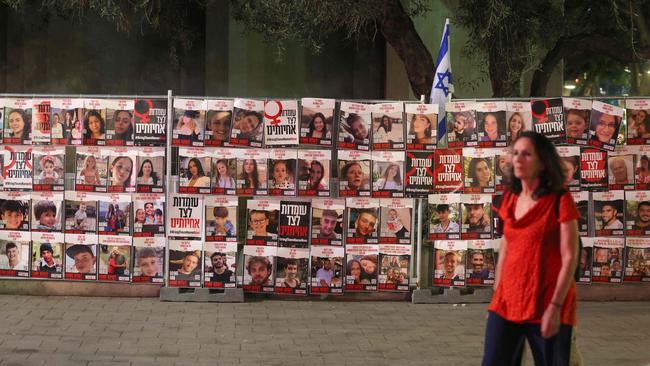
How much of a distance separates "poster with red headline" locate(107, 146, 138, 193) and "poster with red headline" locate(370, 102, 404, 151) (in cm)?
253

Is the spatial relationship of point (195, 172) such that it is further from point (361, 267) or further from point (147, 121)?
point (361, 267)

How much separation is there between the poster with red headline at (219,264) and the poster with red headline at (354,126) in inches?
62.7

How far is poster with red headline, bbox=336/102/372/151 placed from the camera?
380 inches

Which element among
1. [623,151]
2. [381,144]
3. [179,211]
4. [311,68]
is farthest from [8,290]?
[311,68]

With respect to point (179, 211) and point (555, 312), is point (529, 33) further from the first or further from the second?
point (555, 312)

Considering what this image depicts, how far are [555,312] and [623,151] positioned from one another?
5.76 metres

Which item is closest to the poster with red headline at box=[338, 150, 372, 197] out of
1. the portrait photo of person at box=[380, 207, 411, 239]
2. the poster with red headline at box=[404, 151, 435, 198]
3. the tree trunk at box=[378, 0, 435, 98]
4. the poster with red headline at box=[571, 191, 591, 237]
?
the portrait photo of person at box=[380, 207, 411, 239]

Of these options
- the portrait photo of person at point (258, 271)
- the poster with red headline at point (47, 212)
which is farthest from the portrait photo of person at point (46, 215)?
the portrait photo of person at point (258, 271)

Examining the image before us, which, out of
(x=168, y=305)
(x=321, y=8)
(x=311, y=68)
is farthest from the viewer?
(x=311, y=68)

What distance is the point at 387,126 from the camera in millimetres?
9695

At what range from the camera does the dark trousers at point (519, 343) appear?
4.77 meters

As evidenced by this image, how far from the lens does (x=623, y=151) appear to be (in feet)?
32.5

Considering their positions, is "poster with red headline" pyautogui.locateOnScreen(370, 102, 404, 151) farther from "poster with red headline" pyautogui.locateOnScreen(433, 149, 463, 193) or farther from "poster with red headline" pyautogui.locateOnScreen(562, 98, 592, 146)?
"poster with red headline" pyautogui.locateOnScreen(562, 98, 592, 146)

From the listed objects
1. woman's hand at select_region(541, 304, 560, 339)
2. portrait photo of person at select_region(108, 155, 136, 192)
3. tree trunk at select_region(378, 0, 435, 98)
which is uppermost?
tree trunk at select_region(378, 0, 435, 98)
